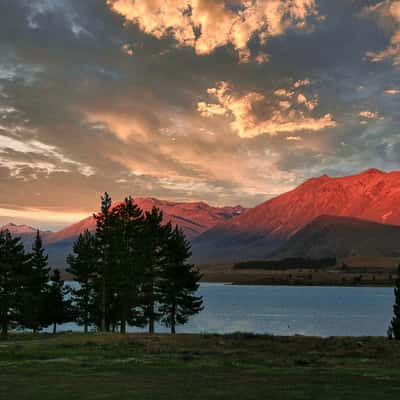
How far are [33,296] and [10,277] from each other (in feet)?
13.3

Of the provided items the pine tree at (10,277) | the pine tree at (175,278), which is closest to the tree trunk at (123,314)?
the pine tree at (175,278)

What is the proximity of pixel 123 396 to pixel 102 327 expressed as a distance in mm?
Result: 51497

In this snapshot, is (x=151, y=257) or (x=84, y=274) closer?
(x=151, y=257)

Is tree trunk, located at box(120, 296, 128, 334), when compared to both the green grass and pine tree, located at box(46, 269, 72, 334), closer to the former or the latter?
the green grass

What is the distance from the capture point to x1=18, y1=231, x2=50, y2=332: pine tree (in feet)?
228

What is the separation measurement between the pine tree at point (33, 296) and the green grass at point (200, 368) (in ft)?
52.1

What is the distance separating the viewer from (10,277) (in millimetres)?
70062

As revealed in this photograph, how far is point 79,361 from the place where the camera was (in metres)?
38.8

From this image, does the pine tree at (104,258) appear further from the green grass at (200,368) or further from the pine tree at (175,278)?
the green grass at (200,368)

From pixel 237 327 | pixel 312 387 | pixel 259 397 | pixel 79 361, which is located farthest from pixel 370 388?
pixel 237 327

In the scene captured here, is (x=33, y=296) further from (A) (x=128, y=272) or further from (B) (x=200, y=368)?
Answer: (B) (x=200, y=368)

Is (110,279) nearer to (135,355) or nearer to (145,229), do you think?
(145,229)

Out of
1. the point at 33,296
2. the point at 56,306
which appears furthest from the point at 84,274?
the point at 33,296

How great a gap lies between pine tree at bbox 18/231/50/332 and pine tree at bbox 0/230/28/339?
786mm
